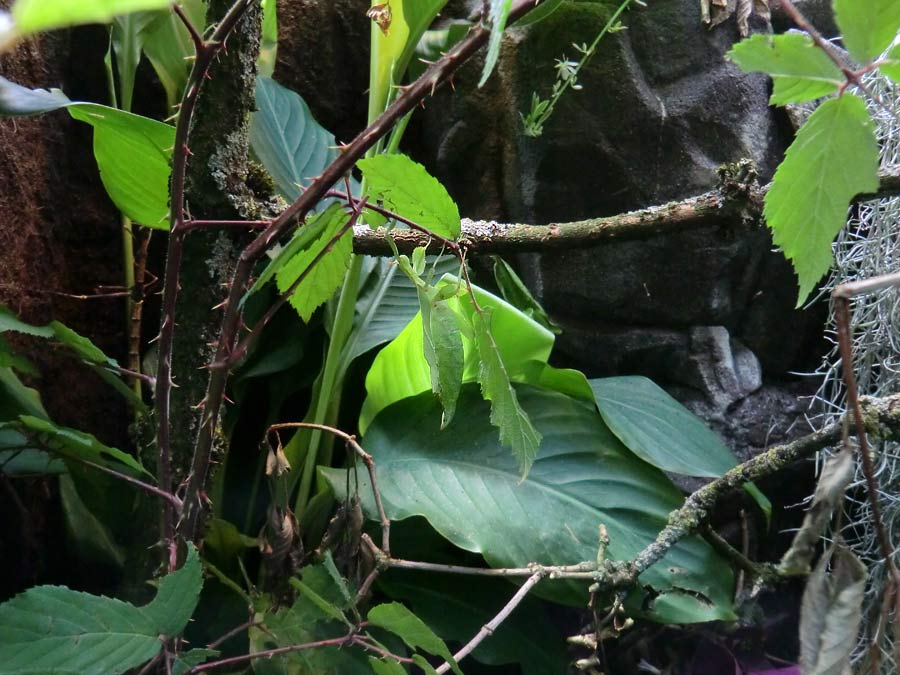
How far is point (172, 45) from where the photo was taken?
117 centimetres

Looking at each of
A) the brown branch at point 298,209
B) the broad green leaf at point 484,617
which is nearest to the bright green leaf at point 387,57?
the brown branch at point 298,209

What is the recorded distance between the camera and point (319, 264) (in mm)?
562

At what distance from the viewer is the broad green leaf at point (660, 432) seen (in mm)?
911

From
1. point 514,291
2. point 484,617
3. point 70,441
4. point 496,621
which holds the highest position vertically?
point 514,291

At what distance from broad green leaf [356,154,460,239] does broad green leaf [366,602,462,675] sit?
12.1 inches

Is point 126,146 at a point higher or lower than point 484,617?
higher

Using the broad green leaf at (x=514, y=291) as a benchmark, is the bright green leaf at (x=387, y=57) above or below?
above

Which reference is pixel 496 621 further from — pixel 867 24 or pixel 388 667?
pixel 867 24

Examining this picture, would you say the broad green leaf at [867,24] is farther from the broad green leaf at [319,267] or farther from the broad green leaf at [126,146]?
the broad green leaf at [126,146]

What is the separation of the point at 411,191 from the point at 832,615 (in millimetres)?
372

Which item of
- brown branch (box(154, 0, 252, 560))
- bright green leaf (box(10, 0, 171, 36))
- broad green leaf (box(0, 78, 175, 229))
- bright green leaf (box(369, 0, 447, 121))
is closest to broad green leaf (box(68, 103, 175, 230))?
broad green leaf (box(0, 78, 175, 229))

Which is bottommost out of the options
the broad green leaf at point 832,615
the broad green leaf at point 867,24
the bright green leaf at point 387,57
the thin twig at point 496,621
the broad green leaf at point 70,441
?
the thin twig at point 496,621

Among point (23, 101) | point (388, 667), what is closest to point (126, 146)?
point (23, 101)

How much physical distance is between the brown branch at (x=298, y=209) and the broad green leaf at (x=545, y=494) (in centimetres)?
25
